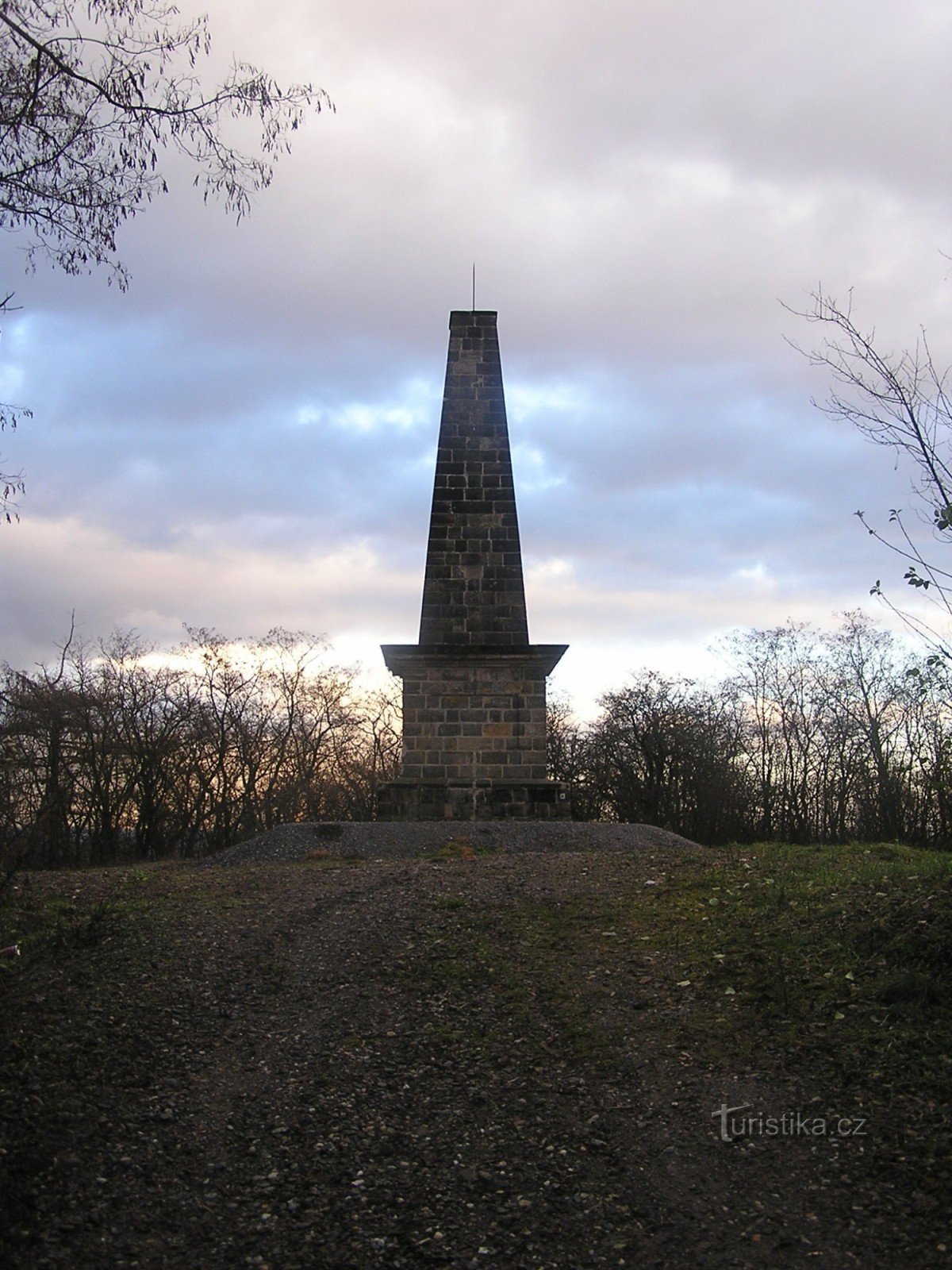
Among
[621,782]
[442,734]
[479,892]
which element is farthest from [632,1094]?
[621,782]

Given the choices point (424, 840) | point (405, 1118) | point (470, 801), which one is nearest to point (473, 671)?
point (470, 801)

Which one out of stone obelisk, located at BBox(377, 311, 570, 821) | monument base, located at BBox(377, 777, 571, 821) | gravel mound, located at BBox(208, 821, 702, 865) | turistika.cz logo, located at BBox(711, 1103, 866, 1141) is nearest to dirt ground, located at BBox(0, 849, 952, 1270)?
turistika.cz logo, located at BBox(711, 1103, 866, 1141)

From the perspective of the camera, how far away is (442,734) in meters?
16.6

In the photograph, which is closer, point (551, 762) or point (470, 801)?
point (470, 801)

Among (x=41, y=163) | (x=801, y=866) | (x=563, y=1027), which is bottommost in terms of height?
(x=563, y=1027)

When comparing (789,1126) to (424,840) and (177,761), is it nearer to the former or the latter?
(424,840)

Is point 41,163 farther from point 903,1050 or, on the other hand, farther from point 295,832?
point 295,832

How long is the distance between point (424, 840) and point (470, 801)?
2.49 meters

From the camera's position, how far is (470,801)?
16.2m

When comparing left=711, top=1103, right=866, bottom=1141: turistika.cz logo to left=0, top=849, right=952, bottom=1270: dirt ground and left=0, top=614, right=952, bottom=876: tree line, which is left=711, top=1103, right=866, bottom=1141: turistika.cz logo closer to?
left=0, top=849, right=952, bottom=1270: dirt ground

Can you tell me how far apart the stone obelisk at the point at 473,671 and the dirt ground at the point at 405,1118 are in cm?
791

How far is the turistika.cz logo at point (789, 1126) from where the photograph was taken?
5.02 metres

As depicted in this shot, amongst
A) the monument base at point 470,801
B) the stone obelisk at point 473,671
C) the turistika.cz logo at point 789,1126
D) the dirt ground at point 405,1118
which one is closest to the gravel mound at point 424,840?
the monument base at point 470,801

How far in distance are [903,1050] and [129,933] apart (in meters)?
5.36
